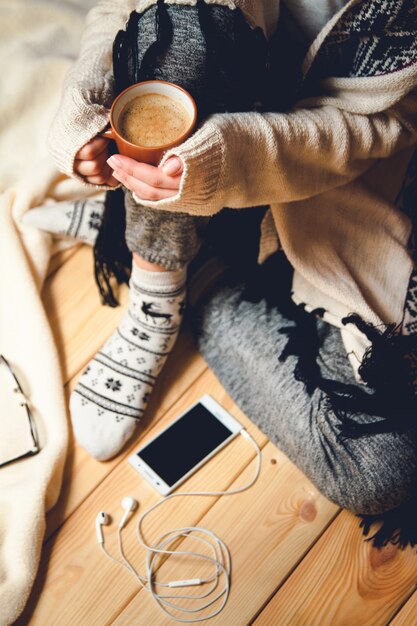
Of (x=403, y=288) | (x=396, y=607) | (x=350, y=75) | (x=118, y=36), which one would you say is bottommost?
(x=396, y=607)

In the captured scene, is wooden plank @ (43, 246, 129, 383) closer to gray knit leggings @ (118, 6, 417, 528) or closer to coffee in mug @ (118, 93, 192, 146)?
gray knit leggings @ (118, 6, 417, 528)

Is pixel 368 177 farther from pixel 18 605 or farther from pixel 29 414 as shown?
pixel 18 605

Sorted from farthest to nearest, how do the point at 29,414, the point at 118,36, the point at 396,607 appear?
the point at 29,414
the point at 396,607
the point at 118,36

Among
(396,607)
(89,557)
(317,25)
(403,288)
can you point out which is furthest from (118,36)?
(396,607)

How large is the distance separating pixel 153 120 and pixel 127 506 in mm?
602

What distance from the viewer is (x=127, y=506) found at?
3.02ft

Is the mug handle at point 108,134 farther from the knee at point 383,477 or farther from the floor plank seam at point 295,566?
the floor plank seam at point 295,566

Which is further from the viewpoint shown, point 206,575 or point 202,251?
point 202,251

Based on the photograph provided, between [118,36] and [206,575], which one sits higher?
[118,36]

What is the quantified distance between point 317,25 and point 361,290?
0.38m

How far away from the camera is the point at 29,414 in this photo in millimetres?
968

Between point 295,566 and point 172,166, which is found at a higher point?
point 172,166

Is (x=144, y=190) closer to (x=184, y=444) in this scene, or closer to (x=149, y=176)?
(x=149, y=176)

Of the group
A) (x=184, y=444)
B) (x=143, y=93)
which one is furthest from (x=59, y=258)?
(x=143, y=93)
